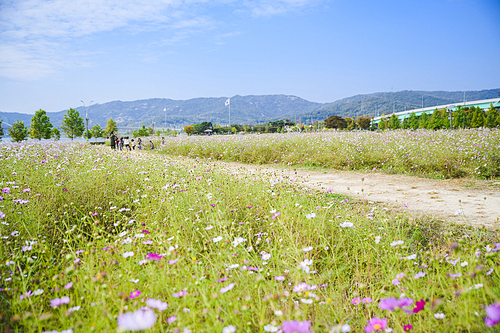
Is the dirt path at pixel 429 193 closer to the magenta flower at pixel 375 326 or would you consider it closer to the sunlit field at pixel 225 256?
the sunlit field at pixel 225 256

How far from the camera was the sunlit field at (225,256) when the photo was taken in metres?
1.44

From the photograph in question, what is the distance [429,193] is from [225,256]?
476 centimetres

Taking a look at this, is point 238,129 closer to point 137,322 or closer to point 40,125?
point 40,125

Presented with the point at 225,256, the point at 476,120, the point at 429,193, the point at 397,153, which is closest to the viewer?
the point at 225,256

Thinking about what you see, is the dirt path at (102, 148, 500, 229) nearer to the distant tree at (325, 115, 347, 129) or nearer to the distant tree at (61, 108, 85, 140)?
the distant tree at (61, 108, 85, 140)

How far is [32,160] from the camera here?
5.32 m

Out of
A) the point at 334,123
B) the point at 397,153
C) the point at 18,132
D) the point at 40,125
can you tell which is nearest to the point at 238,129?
the point at 334,123

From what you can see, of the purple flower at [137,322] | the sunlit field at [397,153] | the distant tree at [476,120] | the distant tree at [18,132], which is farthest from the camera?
the distant tree at [18,132]

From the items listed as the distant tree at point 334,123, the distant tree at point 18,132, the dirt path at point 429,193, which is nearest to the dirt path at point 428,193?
the dirt path at point 429,193

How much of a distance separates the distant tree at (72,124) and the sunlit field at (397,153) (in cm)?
4653

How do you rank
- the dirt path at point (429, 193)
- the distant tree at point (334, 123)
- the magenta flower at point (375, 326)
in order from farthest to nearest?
1. the distant tree at point (334, 123)
2. the dirt path at point (429, 193)
3. the magenta flower at point (375, 326)

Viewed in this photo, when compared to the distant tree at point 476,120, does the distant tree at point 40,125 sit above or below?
above

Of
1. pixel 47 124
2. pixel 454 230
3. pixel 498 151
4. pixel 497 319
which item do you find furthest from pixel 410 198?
pixel 47 124

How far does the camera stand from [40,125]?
42.2 meters
